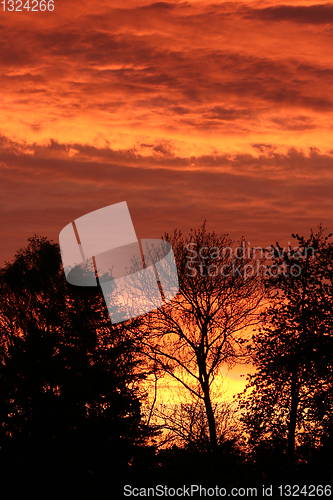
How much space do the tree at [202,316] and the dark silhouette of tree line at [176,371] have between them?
71 mm

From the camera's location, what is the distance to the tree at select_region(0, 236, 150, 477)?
25.8m

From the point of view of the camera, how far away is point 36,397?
2716 cm

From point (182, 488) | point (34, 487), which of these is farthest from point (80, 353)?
point (182, 488)

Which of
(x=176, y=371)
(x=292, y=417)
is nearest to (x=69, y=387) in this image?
(x=176, y=371)

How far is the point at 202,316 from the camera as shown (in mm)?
30672

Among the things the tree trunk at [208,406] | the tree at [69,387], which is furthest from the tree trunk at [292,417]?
the tree at [69,387]

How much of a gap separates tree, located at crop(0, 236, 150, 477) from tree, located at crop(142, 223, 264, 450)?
203cm

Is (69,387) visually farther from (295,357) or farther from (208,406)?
(295,357)

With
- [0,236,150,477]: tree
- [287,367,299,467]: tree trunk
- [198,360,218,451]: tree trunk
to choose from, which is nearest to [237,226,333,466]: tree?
[287,367,299,467]: tree trunk

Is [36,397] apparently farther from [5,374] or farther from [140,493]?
[140,493]

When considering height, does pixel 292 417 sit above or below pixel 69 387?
below

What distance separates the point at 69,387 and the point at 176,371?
22.5 feet

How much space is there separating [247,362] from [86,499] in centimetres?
1123

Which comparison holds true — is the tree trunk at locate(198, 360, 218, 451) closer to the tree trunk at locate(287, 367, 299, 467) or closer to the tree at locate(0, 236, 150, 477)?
the tree at locate(0, 236, 150, 477)
